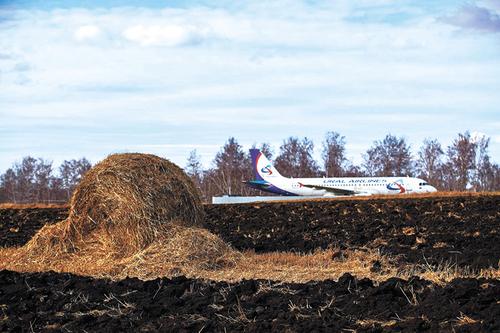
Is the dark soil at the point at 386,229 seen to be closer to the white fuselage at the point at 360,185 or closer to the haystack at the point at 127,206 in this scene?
the haystack at the point at 127,206

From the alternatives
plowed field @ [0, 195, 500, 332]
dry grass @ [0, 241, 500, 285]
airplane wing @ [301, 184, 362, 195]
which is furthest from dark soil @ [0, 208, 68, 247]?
airplane wing @ [301, 184, 362, 195]

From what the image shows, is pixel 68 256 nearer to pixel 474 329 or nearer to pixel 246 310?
pixel 246 310

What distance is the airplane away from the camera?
46.0 meters

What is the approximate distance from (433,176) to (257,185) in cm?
3055

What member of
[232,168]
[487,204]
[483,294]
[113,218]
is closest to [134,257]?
[113,218]

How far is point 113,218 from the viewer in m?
11.8

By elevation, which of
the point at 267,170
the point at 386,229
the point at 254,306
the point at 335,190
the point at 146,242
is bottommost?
the point at 254,306

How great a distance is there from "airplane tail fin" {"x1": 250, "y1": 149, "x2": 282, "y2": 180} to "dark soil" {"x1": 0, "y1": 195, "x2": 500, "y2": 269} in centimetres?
2845

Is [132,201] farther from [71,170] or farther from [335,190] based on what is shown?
[71,170]

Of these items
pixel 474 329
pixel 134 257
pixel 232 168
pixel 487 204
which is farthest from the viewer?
pixel 232 168

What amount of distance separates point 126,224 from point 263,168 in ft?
142

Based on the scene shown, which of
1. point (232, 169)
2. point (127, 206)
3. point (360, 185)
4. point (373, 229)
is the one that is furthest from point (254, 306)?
point (232, 169)

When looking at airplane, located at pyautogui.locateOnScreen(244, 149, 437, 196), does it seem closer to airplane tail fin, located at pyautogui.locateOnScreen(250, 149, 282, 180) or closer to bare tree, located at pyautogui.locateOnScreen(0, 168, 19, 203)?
airplane tail fin, located at pyautogui.locateOnScreen(250, 149, 282, 180)

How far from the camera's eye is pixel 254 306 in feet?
22.9
